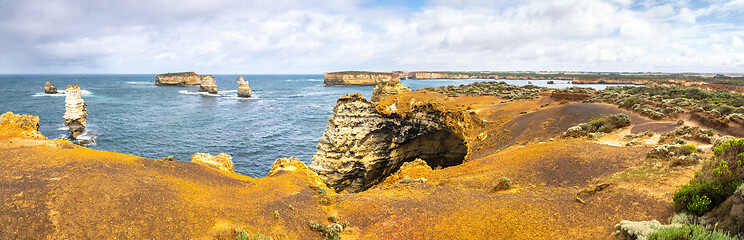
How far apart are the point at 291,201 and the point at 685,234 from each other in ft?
36.1

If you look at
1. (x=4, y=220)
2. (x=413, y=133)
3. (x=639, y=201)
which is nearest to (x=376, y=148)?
(x=413, y=133)

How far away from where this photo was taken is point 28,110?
201 ft

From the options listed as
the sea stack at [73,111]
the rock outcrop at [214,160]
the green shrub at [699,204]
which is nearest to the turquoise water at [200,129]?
the sea stack at [73,111]

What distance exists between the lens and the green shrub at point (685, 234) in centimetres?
591

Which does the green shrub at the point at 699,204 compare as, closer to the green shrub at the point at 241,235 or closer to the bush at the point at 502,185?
the bush at the point at 502,185

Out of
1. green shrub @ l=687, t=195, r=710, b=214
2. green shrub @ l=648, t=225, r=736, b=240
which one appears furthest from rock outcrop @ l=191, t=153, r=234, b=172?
green shrub @ l=687, t=195, r=710, b=214

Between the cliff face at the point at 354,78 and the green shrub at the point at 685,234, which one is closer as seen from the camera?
the green shrub at the point at 685,234

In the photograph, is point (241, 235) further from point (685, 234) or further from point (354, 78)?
point (354, 78)

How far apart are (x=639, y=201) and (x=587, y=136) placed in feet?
33.2

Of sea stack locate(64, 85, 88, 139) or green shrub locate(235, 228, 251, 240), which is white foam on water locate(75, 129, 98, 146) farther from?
green shrub locate(235, 228, 251, 240)

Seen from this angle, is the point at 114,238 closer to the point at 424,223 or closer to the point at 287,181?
the point at 287,181

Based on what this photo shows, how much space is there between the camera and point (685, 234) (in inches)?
244

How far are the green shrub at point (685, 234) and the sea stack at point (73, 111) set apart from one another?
203 feet

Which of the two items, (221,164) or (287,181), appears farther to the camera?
(221,164)
